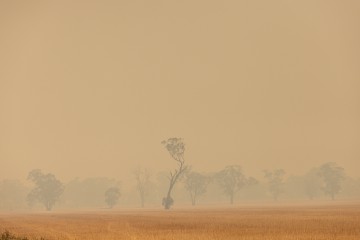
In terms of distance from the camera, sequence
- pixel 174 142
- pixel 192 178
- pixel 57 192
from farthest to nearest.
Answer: pixel 192 178
pixel 57 192
pixel 174 142

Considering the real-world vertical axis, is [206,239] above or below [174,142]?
below

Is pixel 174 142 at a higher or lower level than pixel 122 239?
higher

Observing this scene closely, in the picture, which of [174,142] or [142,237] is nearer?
[142,237]

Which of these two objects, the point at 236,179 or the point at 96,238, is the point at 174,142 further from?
the point at 96,238

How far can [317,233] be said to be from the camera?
151ft

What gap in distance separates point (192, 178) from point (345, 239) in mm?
156606

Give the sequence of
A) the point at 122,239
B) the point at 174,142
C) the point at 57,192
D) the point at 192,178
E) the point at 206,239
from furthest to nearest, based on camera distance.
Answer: the point at 192,178
the point at 57,192
the point at 174,142
the point at 122,239
the point at 206,239

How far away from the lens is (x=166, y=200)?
13638 centimetres

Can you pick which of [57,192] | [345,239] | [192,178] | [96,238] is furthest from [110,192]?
[345,239]

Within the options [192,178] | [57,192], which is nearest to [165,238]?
[57,192]

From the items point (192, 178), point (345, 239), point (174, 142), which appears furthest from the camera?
point (192, 178)

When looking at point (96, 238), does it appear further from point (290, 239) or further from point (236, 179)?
point (236, 179)

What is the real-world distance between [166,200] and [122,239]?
297 feet

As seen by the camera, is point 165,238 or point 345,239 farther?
point 165,238
